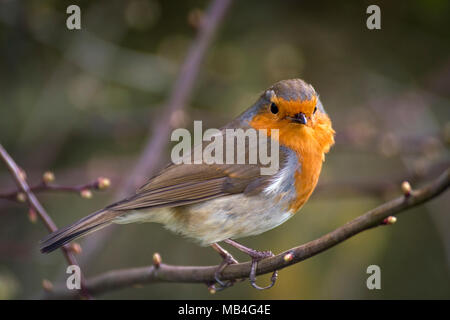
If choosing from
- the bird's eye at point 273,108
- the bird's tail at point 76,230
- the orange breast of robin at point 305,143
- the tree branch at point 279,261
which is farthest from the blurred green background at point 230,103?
the tree branch at point 279,261

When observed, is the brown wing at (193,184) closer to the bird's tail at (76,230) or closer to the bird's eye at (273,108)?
the bird's tail at (76,230)

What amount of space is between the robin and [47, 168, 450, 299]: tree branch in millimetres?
314

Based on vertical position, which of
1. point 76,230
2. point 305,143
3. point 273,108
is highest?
point 273,108

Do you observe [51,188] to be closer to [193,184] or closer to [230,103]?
[193,184]

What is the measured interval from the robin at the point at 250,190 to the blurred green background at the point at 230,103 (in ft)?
2.95

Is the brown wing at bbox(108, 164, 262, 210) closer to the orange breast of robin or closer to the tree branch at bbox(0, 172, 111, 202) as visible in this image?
the orange breast of robin

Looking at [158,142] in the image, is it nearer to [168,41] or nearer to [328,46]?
[168,41]

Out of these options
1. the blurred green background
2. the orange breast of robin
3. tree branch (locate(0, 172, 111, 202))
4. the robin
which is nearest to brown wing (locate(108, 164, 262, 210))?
the robin

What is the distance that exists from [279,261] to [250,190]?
39.9 inches

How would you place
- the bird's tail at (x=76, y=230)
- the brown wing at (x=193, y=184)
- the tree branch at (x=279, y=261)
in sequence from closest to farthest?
the tree branch at (x=279, y=261)
the bird's tail at (x=76, y=230)
the brown wing at (x=193, y=184)

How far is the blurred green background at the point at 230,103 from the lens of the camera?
169 inches

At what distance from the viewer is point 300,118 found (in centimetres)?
303

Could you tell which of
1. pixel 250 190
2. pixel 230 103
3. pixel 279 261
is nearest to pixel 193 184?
pixel 250 190

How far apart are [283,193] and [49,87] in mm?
2376
